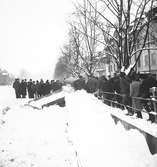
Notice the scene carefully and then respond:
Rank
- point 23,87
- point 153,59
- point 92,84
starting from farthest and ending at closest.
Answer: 1. point 153,59
2. point 23,87
3. point 92,84

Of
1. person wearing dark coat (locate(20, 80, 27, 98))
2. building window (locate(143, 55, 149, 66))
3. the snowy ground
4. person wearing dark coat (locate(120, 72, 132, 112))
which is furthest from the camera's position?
building window (locate(143, 55, 149, 66))

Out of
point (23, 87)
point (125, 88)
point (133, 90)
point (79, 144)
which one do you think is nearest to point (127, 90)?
point (125, 88)

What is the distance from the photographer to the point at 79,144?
8.02 metres

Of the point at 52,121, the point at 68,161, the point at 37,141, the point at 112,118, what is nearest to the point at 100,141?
the point at 68,161

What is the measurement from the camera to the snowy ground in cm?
597

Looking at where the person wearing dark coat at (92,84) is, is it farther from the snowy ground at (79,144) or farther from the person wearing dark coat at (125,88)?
the person wearing dark coat at (125,88)

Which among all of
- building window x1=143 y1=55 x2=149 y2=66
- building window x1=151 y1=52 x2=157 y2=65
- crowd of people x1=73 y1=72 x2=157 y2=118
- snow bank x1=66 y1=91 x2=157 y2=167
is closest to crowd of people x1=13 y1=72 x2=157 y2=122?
crowd of people x1=73 y1=72 x2=157 y2=118

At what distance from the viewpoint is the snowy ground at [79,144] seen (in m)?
5.97

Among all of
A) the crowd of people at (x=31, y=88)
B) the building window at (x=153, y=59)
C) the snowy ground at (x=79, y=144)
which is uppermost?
the building window at (x=153, y=59)

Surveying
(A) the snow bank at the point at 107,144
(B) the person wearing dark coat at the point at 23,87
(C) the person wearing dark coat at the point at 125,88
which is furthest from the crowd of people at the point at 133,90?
(B) the person wearing dark coat at the point at 23,87

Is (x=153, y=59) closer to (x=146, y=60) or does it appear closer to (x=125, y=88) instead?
(x=146, y=60)

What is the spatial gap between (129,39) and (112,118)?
8647 millimetres

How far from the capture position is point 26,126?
42.4 feet

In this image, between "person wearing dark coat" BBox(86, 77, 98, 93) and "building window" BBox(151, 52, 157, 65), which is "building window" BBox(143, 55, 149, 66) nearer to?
"building window" BBox(151, 52, 157, 65)
